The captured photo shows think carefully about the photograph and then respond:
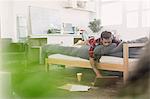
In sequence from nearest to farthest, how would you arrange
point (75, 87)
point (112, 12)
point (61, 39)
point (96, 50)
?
point (75, 87) < point (96, 50) < point (61, 39) < point (112, 12)

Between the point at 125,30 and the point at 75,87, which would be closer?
the point at 75,87

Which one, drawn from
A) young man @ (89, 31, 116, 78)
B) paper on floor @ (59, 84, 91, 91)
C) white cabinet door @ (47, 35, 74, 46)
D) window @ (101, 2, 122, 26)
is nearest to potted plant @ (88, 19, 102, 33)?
window @ (101, 2, 122, 26)

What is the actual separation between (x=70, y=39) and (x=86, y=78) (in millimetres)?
960

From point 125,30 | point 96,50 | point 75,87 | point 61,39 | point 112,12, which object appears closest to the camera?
point 75,87

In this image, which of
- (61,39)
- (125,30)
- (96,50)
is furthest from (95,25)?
(96,50)

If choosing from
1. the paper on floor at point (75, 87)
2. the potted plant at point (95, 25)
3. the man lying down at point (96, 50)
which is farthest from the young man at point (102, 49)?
the potted plant at point (95, 25)

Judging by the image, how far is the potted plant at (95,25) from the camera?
15.5 ft

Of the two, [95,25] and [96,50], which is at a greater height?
[95,25]

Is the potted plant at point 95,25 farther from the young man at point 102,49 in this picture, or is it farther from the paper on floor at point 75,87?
the paper on floor at point 75,87

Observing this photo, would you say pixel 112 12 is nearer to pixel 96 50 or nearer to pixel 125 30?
pixel 125 30

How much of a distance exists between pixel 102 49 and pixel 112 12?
56.3 inches

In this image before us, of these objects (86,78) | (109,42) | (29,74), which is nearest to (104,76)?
(86,78)

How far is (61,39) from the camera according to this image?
155 inches

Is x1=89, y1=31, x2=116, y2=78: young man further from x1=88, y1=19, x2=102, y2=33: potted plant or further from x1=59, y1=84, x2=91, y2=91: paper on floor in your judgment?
x1=88, y1=19, x2=102, y2=33: potted plant
